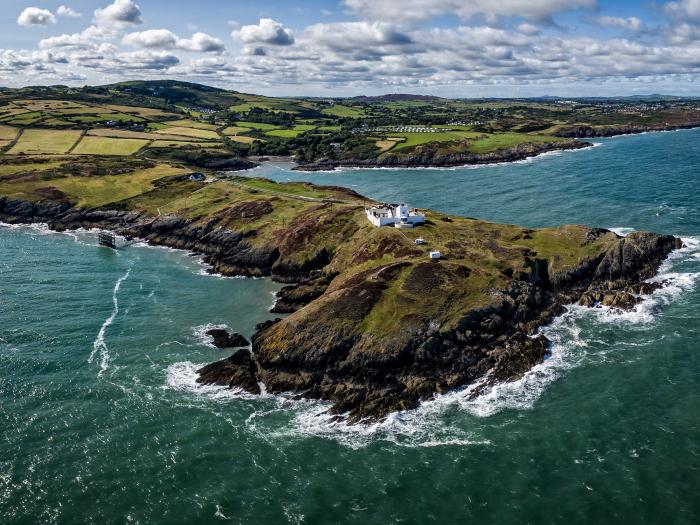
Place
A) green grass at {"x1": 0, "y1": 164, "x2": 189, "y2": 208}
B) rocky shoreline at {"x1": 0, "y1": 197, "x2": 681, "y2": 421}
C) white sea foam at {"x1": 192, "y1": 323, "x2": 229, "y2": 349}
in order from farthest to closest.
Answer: green grass at {"x1": 0, "y1": 164, "x2": 189, "y2": 208} → white sea foam at {"x1": 192, "y1": 323, "x2": 229, "y2": 349} → rocky shoreline at {"x1": 0, "y1": 197, "x2": 681, "y2": 421}

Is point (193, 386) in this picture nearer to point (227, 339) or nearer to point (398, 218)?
point (227, 339)

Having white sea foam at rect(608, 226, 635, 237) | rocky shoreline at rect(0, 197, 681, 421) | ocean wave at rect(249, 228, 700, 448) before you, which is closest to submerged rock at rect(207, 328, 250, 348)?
rocky shoreline at rect(0, 197, 681, 421)

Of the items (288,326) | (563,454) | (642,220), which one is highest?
(642,220)

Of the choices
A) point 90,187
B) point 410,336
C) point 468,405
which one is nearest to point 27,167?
point 90,187

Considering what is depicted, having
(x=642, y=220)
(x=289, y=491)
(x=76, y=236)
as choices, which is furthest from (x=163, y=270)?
(x=642, y=220)

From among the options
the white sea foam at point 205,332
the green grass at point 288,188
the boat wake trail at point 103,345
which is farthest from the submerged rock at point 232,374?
the green grass at point 288,188

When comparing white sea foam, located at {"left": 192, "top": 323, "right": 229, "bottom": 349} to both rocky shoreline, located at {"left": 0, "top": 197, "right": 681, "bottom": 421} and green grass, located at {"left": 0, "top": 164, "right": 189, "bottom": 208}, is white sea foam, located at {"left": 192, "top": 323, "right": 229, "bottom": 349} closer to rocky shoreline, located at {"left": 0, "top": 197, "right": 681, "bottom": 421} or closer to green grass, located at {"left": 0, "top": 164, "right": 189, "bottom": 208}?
rocky shoreline, located at {"left": 0, "top": 197, "right": 681, "bottom": 421}

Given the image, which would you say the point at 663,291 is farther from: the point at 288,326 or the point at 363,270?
the point at 288,326
